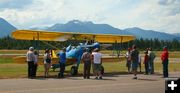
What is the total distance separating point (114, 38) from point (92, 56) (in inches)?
462

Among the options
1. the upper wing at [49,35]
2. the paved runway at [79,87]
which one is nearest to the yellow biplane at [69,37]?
the upper wing at [49,35]

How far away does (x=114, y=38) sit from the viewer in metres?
30.2

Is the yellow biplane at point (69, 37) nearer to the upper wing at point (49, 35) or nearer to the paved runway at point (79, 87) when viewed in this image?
the upper wing at point (49, 35)

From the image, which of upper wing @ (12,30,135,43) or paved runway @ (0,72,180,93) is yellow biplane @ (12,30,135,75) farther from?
paved runway @ (0,72,180,93)

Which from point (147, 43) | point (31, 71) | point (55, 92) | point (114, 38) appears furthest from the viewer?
point (147, 43)

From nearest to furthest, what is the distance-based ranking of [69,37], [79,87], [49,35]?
[79,87]
[69,37]
[49,35]

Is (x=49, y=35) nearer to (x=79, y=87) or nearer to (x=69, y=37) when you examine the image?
(x=69, y=37)

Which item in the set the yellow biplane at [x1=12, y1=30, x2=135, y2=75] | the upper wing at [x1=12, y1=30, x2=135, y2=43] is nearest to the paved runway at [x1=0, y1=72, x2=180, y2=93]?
the yellow biplane at [x1=12, y1=30, x2=135, y2=75]

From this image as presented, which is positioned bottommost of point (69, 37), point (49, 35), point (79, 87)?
point (79, 87)

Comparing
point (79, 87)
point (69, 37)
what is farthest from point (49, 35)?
point (79, 87)

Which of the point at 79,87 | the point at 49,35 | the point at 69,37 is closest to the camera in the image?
the point at 79,87

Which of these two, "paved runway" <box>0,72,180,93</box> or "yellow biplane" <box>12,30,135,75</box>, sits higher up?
"yellow biplane" <box>12,30,135,75</box>

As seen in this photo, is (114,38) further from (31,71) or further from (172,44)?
(172,44)

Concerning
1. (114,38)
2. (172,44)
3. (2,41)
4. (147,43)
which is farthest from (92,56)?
(172,44)
